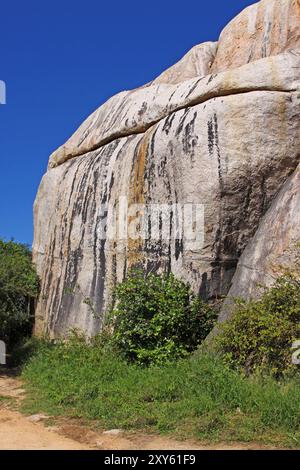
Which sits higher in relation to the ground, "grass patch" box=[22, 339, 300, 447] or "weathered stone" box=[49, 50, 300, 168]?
"weathered stone" box=[49, 50, 300, 168]

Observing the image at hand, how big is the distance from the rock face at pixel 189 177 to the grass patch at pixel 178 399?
1.92 meters


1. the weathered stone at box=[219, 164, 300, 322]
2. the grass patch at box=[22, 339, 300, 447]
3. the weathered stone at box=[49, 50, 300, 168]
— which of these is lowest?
the grass patch at box=[22, 339, 300, 447]

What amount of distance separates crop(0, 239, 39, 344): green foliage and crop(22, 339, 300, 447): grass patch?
3.48 metres

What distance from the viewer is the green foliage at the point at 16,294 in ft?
39.7

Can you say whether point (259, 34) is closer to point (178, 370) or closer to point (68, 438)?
point (178, 370)

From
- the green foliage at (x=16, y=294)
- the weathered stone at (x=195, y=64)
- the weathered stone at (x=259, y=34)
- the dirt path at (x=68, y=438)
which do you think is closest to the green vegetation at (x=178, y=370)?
the dirt path at (x=68, y=438)

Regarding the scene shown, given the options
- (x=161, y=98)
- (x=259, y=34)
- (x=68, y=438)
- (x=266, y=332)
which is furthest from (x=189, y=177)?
(x=68, y=438)

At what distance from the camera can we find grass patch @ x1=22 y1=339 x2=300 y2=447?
5.66 metres

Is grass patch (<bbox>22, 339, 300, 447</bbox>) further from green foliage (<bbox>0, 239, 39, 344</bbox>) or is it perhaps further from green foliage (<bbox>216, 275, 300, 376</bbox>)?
green foliage (<bbox>0, 239, 39, 344</bbox>)

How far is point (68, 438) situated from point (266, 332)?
2.70 meters

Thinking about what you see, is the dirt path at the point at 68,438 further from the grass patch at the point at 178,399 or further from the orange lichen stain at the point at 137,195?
the orange lichen stain at the point at 137,195

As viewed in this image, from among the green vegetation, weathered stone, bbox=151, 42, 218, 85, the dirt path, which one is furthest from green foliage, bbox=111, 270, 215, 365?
weathered stone, bbox=151, 42, 218, 85

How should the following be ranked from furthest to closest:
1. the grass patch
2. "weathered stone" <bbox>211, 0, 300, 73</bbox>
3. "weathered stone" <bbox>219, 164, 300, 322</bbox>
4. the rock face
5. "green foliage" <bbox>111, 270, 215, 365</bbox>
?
1. "weathered stone" <bbox>211, 0, 300, 73</bbox>
2. the rock face
3. "green foliage" <bbox>111, 270, 215, 365</bbox>
4. "weathered stone" <bbox>219, 164, 300, 322</bbox>
5. the grass patch
